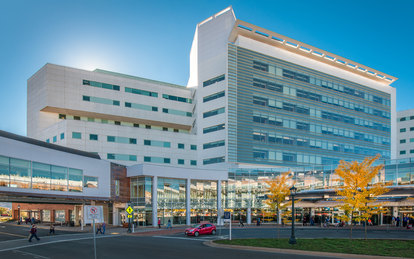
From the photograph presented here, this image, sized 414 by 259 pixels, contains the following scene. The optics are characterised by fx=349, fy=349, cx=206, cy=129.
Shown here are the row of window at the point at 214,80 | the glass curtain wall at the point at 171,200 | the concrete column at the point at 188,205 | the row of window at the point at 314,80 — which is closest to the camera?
the glass curtain wall at the point at 171,200

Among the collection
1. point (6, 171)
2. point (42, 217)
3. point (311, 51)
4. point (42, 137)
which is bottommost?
point (42, 217)

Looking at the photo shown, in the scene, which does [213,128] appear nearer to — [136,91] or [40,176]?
[136,91]

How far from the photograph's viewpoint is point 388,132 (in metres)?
84.9

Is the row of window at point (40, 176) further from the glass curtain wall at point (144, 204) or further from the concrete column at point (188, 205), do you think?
the concrete column at point (188, 205)

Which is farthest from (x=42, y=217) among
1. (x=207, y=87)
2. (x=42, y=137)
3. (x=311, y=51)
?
(x=311, y=51)

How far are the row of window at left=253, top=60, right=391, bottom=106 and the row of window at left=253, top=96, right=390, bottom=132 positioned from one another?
5.56m

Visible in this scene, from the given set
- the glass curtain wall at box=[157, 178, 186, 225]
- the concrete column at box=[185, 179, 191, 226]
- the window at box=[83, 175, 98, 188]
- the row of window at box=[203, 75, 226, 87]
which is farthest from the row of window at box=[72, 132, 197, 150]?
the window at box=[83, 175, 98, 188]

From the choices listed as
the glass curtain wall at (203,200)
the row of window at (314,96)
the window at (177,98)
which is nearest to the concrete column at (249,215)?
the glass curtain wall at (203,200)

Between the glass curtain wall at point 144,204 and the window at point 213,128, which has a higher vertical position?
the window at point 213,128

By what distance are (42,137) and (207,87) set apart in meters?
31.6

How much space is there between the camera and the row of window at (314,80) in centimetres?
6731

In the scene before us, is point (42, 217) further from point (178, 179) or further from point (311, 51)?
point (311, 51)

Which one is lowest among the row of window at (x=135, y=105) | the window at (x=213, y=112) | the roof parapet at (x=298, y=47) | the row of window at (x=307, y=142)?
the row of window at (x=307, y=142)

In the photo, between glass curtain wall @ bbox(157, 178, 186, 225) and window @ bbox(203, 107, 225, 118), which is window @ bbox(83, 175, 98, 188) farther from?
window @ bbox(203, 107, 225, 118)
